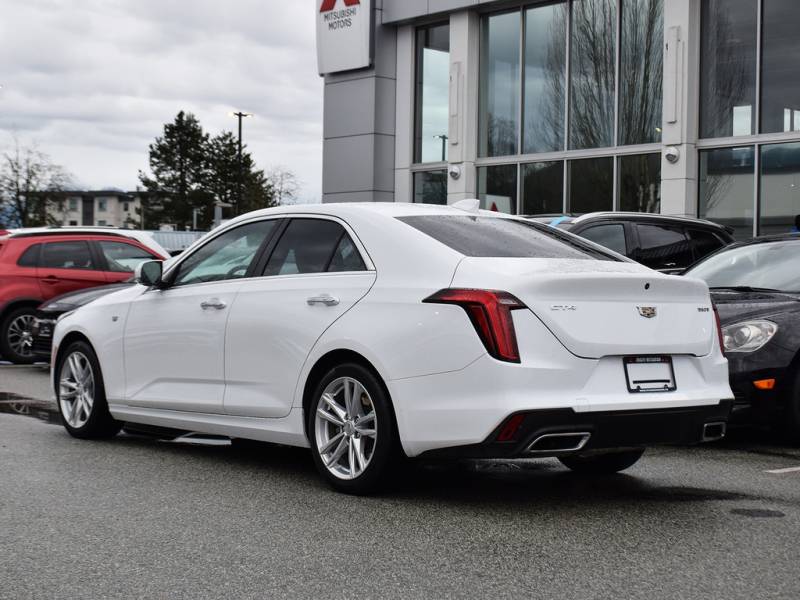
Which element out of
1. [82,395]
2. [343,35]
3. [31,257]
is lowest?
[82,395]

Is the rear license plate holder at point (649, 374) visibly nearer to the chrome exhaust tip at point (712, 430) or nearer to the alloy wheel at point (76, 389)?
the chrome exhaust tip at point (712, 430)

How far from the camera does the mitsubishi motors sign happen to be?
28141 mm

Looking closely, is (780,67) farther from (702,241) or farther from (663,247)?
(663,247)

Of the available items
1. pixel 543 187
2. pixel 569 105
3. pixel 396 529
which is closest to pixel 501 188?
pixel 543 187

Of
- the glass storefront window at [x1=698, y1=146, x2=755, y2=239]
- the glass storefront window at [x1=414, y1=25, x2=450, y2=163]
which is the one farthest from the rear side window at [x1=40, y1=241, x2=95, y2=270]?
the glass storefront window at [x1=414, y1=25, x2=450, y2=163]

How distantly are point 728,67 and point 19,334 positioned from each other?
46.2ft

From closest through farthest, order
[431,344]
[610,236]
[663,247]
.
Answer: [431,344] → [610,236] → [663,247]

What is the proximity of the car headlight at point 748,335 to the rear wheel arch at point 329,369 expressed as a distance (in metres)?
3.17

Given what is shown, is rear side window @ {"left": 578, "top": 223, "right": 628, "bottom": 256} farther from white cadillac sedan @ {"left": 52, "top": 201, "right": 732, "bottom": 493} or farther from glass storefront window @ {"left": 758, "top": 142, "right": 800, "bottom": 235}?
glass storefront window @ {"left": 758, "top": 142, "right": 800, "bottom": 235}

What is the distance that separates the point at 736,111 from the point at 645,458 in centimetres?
1591

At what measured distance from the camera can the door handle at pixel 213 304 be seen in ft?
22.6

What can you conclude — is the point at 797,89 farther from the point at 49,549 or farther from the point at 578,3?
the point at 49,549

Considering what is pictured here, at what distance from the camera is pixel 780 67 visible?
827 inches

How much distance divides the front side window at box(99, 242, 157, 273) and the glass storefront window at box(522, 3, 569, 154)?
11739mm
